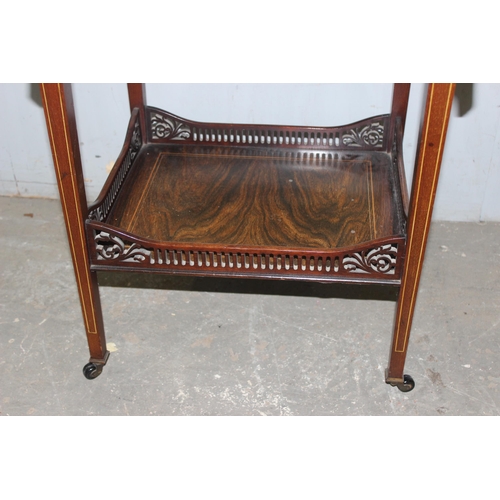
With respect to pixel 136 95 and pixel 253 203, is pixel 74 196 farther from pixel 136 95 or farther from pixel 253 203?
pixel 136 95

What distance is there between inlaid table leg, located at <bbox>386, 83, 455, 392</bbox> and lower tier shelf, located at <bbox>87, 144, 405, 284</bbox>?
0.05 metres

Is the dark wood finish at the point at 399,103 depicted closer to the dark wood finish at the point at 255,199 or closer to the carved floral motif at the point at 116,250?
the dark wood finish at the point at 255,199

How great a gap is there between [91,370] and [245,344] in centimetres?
51

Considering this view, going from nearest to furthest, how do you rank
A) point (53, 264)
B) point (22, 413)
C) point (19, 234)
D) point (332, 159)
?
point (22, 413) < point (332, 159) < point (53, 264) < point (19, 234)

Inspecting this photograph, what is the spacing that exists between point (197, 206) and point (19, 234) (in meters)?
1.03

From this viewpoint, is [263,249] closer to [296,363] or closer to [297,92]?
[296,363]

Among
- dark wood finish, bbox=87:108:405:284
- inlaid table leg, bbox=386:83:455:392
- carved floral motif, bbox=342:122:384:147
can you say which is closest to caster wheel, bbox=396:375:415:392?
inlaid table leg, bbox=386:83:455:392

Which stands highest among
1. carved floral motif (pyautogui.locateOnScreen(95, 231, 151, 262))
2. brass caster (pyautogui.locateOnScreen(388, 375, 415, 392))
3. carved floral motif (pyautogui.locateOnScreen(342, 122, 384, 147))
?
carved floral motif (pyautogui.locateOnScreen(342, 122, 384, 147))

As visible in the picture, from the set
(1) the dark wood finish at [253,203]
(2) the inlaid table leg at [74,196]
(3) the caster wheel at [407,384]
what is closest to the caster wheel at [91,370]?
(2) the inlaid table leg at [74,196]

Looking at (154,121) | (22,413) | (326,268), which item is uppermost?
(154,121)

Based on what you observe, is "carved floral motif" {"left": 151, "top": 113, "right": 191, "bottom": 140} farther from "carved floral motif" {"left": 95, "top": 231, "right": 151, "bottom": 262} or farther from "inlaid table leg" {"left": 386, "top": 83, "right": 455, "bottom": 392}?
"inlaid table leg" {"left": 386, "top": 83, "right": 455, "bottom": 392}

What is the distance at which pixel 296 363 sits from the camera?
92.0 inches

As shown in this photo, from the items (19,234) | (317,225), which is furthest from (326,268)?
(19,234)

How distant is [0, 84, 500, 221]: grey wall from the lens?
9.23ft
